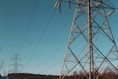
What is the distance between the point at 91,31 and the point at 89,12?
1495mm

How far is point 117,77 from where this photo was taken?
4003cm

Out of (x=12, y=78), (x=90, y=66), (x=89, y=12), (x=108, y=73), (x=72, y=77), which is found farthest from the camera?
(x=108, y=73)

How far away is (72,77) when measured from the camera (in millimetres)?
38750

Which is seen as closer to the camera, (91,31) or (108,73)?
(91,31)

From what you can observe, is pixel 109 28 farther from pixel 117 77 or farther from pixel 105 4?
pixel 117 77

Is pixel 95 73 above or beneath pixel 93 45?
beneath

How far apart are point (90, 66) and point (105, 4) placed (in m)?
5.49

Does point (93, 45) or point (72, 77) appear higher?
point (72, 77)

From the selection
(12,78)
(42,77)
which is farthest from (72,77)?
(12,78)

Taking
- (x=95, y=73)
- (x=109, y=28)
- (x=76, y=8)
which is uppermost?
(x=76, y=8)

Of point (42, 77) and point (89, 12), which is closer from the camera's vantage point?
point (89, 12)

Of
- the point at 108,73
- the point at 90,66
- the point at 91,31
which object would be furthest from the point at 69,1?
the point at 108,73

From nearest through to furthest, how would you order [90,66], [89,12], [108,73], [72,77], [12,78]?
[90,66], [89,12], [12,78], [72,77], [108,73]

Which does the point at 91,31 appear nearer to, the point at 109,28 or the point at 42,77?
the point at 109,28
